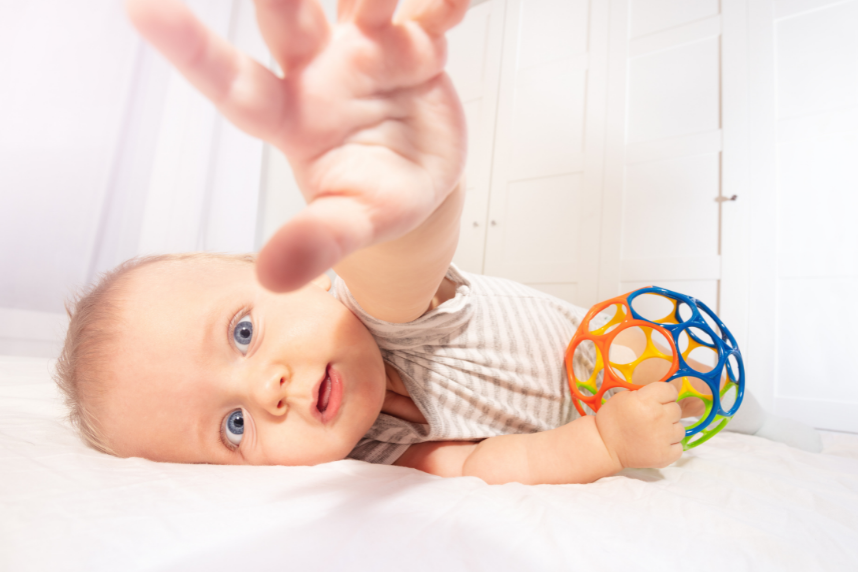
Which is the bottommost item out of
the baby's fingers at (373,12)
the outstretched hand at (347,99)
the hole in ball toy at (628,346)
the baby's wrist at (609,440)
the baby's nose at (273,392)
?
the baby's wrist at (609,440)

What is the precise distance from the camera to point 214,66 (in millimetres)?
334

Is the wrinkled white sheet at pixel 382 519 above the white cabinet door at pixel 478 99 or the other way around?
the other way around

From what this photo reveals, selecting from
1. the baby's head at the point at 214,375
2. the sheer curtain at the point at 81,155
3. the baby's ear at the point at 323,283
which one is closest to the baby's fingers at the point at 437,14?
the baby's head at the point at 214,375

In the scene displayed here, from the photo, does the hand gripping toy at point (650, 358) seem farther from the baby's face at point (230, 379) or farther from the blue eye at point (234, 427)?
the blue eye at point (234, 427)

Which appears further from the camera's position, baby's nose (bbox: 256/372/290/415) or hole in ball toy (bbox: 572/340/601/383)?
hole in ball toy (bbox: 572/340/601/383)

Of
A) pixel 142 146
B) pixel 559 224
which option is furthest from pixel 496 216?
pixel 142 146

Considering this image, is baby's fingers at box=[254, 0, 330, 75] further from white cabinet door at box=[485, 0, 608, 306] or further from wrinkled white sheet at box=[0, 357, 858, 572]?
white cabinet door at box=[485, 0, 608, 306]

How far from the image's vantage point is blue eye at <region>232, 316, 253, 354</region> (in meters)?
0.65

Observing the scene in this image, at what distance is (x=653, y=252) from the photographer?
2.27m

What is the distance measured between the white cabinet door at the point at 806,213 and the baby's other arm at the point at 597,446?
69.1 inches

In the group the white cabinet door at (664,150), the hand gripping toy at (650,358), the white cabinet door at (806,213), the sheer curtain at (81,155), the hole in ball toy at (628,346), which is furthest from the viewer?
the white cabinet door at (664,150)

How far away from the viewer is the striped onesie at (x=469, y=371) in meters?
0.78

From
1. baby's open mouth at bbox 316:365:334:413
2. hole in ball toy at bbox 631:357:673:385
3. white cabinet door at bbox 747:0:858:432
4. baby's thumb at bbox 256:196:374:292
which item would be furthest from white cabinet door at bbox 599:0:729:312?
baby's thumb at bbox 256:196:374:292

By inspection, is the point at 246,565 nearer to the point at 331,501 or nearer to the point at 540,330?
the point at 331,501
